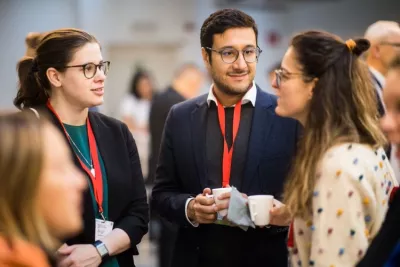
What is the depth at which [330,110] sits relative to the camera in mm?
2232

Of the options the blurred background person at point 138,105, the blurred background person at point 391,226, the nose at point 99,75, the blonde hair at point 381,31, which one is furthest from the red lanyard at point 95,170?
the blurred background person at point 138,105

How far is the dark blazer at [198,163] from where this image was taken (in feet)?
9.70

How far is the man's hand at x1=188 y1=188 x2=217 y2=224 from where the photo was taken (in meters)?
2.74

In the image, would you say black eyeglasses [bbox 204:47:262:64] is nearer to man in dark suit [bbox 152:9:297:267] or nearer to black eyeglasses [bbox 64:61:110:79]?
man in dark suit [bbox 152:9:297:267]

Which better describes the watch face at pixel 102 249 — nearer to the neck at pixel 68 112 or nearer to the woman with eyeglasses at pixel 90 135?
the woman with eyeglasses at pixel 90 135

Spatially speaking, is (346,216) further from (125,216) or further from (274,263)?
(125,216)

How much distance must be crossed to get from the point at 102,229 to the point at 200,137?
0.62m

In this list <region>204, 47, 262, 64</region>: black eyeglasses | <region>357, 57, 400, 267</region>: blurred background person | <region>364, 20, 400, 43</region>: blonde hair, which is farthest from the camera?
<region>364, 20, 400, 43</region>: blonde hair

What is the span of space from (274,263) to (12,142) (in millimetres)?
1620

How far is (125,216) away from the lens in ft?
9.87

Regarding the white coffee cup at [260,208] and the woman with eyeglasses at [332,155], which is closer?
the woman with eyeglasses at [332,155]

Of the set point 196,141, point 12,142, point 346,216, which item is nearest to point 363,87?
point 346,216

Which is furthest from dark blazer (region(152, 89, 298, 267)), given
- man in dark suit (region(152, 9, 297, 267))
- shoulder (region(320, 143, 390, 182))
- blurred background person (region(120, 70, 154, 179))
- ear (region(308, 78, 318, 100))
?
blurred background person (region(120, 70, 154, 179))

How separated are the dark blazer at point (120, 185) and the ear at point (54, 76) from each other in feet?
0.41
